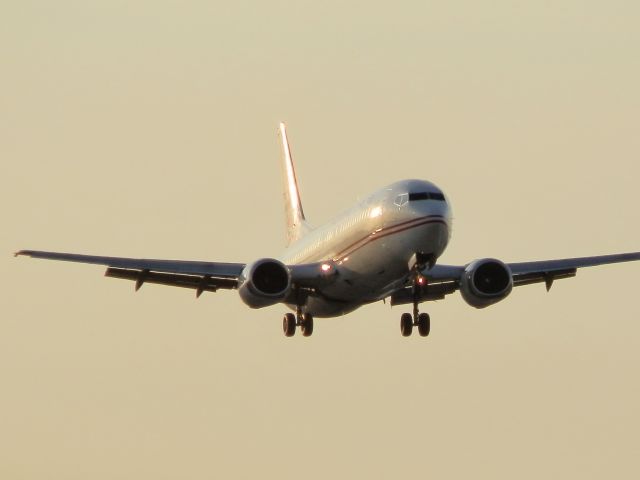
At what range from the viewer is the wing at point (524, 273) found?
6225 cm

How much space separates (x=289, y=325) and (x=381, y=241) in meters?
8.91

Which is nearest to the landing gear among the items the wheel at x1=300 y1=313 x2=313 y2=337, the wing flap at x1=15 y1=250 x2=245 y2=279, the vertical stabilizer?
the wheel at x1=300 y1=313 x2=313 y2=337

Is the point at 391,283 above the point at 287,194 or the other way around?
the other way around

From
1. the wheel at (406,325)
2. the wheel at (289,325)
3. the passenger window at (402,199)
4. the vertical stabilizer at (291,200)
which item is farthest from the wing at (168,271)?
the vertical stabilizer at (291,200)

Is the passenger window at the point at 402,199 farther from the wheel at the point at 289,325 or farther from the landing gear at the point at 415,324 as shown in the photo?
the wheel at the point at 289,325

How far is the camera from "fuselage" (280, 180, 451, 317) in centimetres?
5706

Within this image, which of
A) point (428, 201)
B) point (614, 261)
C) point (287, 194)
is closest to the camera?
point (428, 201)

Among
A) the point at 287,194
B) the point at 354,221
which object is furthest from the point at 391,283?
the point at 287,194

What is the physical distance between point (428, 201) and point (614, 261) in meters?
11.0

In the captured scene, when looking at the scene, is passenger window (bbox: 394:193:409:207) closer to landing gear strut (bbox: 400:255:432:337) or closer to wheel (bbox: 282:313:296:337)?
landing gear strut (bbox: 400:255:432:337)

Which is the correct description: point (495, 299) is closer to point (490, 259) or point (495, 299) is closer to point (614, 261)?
point (490, 259)

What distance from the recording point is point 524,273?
64.8 meters

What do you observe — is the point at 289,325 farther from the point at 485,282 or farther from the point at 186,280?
the point at 485,282

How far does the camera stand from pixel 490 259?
2431 inches
